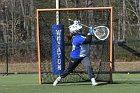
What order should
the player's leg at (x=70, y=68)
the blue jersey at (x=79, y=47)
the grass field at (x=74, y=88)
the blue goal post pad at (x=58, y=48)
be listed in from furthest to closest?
1. the blue goal post pad at (x=58, y=48)
2. the player's leg at (x=70, y=68)
3. the blue jersey at (x=79, y=47)
4. the grass field at (x=74, y=88)

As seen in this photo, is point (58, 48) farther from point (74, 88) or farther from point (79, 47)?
point (74, 88)

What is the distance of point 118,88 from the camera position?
1187 centimetres

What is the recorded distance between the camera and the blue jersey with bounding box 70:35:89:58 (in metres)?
12.2

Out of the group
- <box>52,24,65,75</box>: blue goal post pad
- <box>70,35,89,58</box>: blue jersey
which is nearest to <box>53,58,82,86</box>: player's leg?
<box>70,35,89,58</box>: blue jersey

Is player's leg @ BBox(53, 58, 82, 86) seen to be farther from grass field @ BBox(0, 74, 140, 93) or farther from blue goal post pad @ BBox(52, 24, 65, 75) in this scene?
blue goal post pad @ BBox(52, 24, 65, 75)

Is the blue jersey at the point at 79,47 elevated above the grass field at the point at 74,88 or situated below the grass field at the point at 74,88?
above

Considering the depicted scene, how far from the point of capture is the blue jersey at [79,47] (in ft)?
40.0

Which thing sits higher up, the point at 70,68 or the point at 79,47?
the point at 79,47

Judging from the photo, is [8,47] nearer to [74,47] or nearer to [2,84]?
[2,84]

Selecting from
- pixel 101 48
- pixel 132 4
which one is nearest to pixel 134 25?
pixel 132 4

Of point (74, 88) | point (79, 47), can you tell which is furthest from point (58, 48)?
point (74, 88)

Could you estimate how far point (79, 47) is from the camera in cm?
1223

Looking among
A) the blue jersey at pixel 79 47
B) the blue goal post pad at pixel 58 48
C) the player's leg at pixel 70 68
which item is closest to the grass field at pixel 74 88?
the player's leg at pixel 70 68

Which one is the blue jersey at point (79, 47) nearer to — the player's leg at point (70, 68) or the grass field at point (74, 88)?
the player's leg at point (70, 68)
